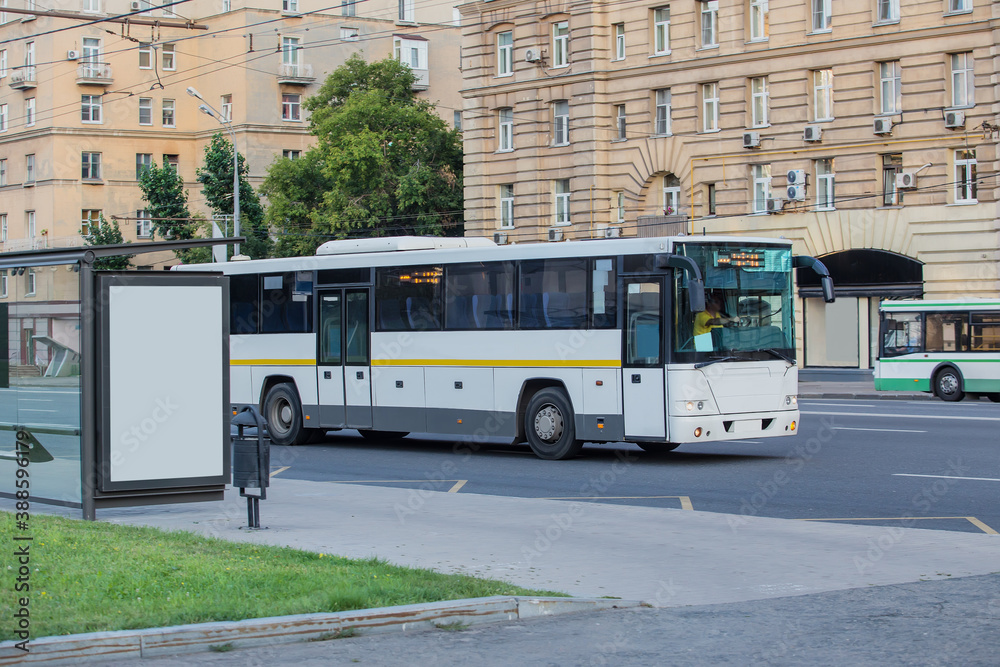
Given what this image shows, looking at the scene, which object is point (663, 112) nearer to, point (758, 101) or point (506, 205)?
point (758, 101)

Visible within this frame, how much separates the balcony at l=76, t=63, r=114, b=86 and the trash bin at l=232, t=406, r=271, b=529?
64.5 metres

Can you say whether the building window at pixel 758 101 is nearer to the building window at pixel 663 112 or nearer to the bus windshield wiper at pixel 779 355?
the building window at pixel 663 112

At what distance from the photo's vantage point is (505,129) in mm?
50969

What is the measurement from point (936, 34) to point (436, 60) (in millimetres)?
39076

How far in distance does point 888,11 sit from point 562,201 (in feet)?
44.7

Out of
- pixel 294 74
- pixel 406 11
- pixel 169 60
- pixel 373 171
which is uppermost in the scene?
pixel 406 11

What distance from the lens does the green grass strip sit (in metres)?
7.54

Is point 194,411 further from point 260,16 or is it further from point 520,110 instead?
point 260,16

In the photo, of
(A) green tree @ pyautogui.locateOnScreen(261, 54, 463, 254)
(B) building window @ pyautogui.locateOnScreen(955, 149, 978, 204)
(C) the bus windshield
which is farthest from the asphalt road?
(A) green tree @ pyautogui.locateOnScreen(261, 54, 463, 254)

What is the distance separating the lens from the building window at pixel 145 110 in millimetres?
74750

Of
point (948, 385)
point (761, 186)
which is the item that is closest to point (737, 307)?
point (948, 385)

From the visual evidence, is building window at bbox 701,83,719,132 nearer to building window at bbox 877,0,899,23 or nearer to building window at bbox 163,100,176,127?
building window at bbox 877,0,899,23

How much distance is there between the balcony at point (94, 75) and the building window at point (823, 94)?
43508 millimetres

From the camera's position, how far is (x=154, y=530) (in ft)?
36.4
